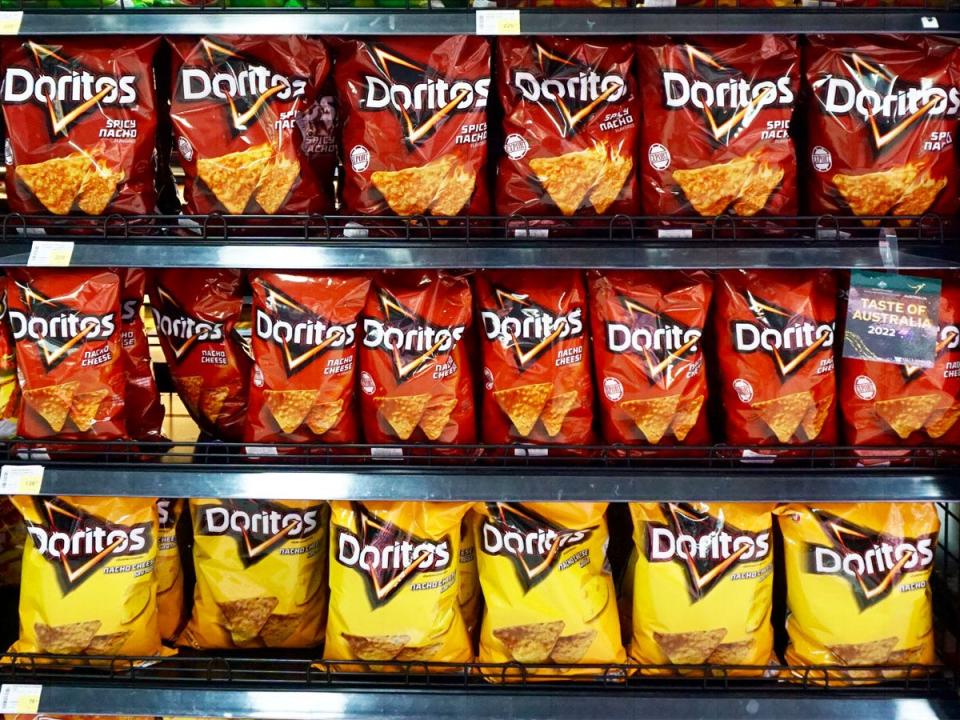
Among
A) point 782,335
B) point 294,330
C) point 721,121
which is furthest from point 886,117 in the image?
point 294,330

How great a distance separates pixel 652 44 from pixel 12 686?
166 centimetres

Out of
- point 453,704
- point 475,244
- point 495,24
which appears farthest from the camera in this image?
point 453,704

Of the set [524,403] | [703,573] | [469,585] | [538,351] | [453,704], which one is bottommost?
[453,704]

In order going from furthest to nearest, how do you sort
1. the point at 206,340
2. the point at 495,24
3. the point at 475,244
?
the point at 206,340 < the point at 475,244 < the point at 495,24

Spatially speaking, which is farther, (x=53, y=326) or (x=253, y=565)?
(x=253, y=565)

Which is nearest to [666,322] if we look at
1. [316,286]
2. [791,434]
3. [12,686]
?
[791,434]

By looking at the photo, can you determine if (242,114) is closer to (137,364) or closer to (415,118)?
(415,118)

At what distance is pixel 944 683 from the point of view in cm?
180

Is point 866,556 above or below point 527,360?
below

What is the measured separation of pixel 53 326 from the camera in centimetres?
174

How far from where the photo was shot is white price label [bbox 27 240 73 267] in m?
1.59

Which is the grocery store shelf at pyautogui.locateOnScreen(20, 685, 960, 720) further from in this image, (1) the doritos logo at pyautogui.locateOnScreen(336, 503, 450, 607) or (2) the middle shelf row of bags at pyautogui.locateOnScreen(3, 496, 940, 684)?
(1) the doritos logo at pyautogui.locateOnScreen(336, 503, 450, 607)

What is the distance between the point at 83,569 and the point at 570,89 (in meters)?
1.28

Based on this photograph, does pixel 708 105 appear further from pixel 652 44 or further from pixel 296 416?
pixel 296 416
